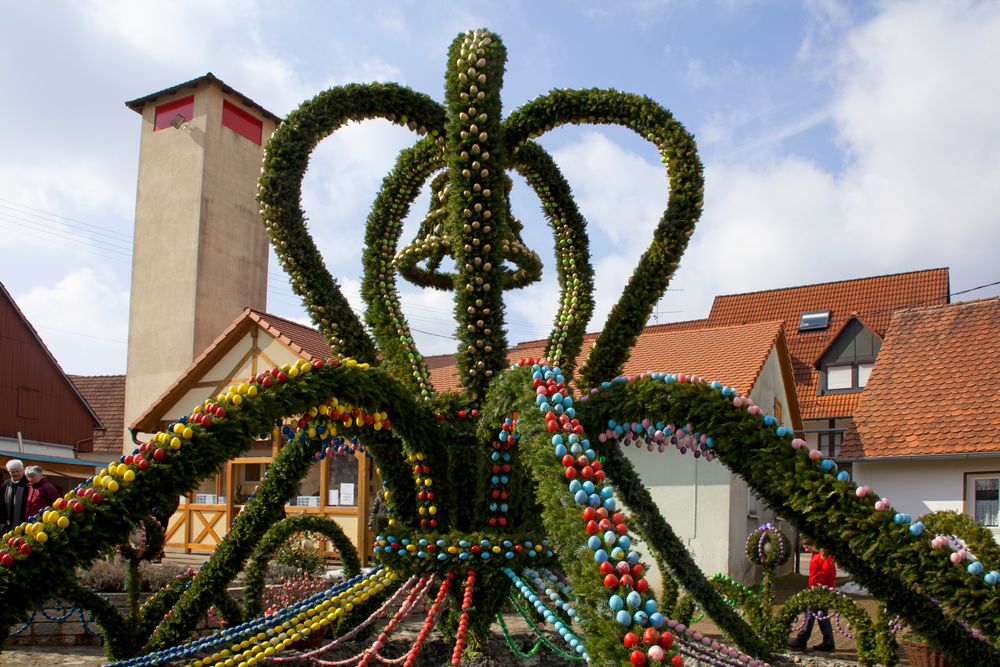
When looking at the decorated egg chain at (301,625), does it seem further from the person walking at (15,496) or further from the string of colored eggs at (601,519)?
the person walking at (15,496)

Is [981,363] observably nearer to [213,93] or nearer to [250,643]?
[250,643]

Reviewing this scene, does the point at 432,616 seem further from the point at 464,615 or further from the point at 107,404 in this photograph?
the point at 107,404

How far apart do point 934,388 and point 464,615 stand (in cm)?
1229

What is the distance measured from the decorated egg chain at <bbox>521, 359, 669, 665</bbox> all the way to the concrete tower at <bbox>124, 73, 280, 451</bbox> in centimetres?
1819

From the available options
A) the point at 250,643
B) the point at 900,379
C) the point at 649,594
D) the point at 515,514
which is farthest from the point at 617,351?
the point at 900,379

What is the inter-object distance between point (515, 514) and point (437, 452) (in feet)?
1.92

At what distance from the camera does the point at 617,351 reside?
5.50 m

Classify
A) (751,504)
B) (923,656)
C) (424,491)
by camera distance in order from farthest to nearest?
(751,504), (923,656), (424,491)

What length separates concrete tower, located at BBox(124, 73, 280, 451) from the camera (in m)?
21.3

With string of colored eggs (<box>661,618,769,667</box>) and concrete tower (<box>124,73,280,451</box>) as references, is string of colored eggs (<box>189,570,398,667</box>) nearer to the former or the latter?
string of colored eggs (<box>661,618,769,667</box>)

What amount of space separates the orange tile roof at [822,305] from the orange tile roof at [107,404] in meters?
16.8

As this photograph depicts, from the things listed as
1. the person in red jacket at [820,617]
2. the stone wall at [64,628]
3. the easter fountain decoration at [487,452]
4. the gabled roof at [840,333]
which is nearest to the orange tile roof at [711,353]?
the person in red jacket at [820,617]

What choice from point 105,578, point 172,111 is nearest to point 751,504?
point 105,578

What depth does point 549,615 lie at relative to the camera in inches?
171
